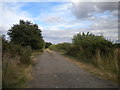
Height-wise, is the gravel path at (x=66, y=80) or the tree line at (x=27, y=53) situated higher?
the tree line at (x=27, y=53)

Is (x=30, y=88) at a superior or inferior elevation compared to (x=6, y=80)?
inferior

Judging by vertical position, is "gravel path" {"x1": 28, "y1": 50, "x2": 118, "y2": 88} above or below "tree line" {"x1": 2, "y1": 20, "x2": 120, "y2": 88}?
below

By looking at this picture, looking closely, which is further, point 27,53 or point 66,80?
point 27,53

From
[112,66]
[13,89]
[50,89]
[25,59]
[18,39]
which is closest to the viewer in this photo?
[13,89]

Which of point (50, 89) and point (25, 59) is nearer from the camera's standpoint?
point (50, 89)

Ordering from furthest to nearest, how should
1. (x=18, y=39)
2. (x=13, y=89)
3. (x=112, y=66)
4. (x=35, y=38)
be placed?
(x=35, y=38)
(x=18, y=39)
(x=112, y=66)
(x=13, y=89)

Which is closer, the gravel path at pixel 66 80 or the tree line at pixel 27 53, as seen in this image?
the tree line at pixel 27 53

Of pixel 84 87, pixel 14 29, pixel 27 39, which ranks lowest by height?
pixel 84 87

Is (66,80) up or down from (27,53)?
down

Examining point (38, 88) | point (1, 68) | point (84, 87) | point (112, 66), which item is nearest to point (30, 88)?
point (38, 88)

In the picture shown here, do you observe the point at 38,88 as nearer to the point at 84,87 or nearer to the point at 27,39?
the point at 84,87

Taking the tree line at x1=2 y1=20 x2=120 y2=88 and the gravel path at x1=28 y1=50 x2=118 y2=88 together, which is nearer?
the tree line at x1=2 y1=20 x2=120 y2=88

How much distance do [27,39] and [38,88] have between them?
20894 mm

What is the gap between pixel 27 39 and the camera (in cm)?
2619
